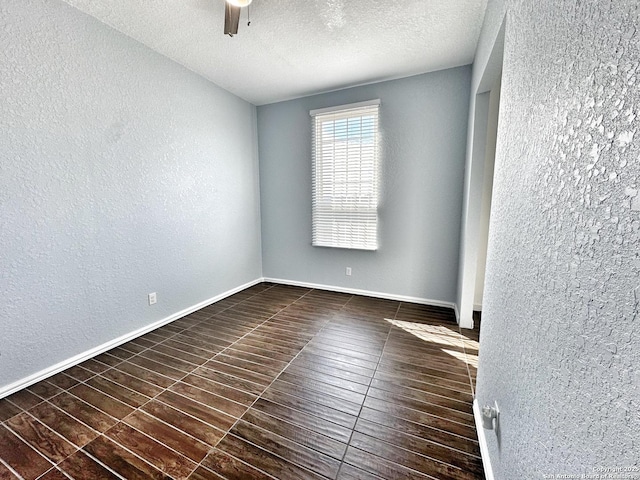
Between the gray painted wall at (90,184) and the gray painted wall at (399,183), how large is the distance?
39.8 inches

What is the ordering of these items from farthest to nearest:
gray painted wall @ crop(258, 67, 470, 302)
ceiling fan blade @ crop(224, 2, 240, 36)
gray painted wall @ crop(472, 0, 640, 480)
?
gray painted wall @ crop(258, 67, 470, 302)
ceiling fan blade @ crop(224, 2, 240, 36)
gray painted wall @ crop(472, 0, 640, 480)

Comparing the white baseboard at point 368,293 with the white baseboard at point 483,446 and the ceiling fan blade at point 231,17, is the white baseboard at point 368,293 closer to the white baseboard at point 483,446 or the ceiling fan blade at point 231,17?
the white baseboard at point 483,446

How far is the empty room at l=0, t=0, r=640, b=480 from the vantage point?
1.93 feet

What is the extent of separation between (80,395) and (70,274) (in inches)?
33.7

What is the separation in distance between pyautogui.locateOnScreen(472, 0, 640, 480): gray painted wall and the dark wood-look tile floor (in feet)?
1.77

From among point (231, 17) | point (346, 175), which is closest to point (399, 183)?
point (346, 175)

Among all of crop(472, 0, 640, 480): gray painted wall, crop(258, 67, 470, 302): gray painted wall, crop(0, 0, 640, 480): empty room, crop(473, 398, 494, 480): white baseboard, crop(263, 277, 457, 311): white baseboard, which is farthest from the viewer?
crop(263, 277, 457, 311): white baseboard

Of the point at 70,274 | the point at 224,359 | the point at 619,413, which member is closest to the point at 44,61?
the point at 70,274

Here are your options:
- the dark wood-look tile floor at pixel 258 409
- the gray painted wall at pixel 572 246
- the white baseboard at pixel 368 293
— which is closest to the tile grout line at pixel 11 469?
the dark wood-look tile floor at pixel 258 409

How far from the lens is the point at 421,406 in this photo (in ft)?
5.35

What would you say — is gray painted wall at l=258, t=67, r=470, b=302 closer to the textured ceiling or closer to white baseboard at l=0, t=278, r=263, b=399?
the textured ceiling

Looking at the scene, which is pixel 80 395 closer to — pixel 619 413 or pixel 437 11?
pixel 619 413

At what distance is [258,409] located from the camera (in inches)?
63.8

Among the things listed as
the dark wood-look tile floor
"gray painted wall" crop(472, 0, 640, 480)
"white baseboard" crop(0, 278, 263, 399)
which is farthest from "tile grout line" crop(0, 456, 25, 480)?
"gray painted wall" crop(472, 0, 640, 480)
